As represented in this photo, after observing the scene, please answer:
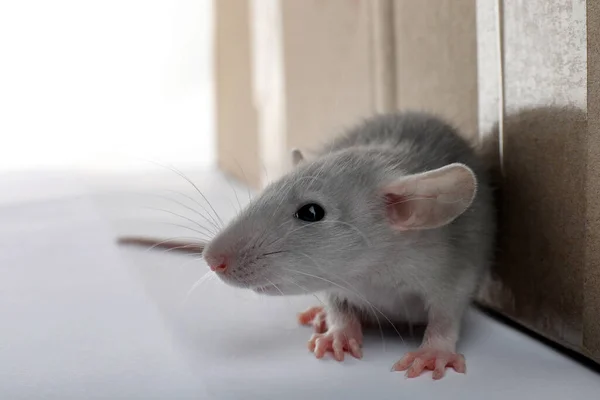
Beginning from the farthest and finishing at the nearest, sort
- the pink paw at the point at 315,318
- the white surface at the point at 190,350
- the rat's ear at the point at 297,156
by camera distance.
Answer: the rat's ear at the point at 297,156 → the pink paw at the point at 315,318 → the white surface at the point at 190,350

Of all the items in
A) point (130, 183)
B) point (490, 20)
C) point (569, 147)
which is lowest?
point (130, 183)

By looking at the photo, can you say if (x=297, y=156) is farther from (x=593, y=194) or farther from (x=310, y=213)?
(x=593, y=194)

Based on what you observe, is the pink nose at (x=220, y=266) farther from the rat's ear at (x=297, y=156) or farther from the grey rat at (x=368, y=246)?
the rat's ear at (x=297, y=156)

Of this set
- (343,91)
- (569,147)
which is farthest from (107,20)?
(569,147)

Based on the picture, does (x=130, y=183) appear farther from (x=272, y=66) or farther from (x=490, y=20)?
(x=490, y=20)

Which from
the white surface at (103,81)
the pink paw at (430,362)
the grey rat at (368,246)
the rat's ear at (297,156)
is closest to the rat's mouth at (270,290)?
the grey rat at (368,246)

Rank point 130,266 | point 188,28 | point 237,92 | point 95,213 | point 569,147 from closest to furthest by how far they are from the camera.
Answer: point 569,147 → point 130,266 → point 95,213 → point 237,92 → point 188,28

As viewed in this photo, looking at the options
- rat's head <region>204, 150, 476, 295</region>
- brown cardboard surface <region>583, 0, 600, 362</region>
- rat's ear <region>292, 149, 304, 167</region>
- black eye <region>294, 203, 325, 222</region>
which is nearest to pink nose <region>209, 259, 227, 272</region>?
rat's head <region>204, 150, 476, 295</region>

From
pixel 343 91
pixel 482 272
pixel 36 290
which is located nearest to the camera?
pixel 482 272
